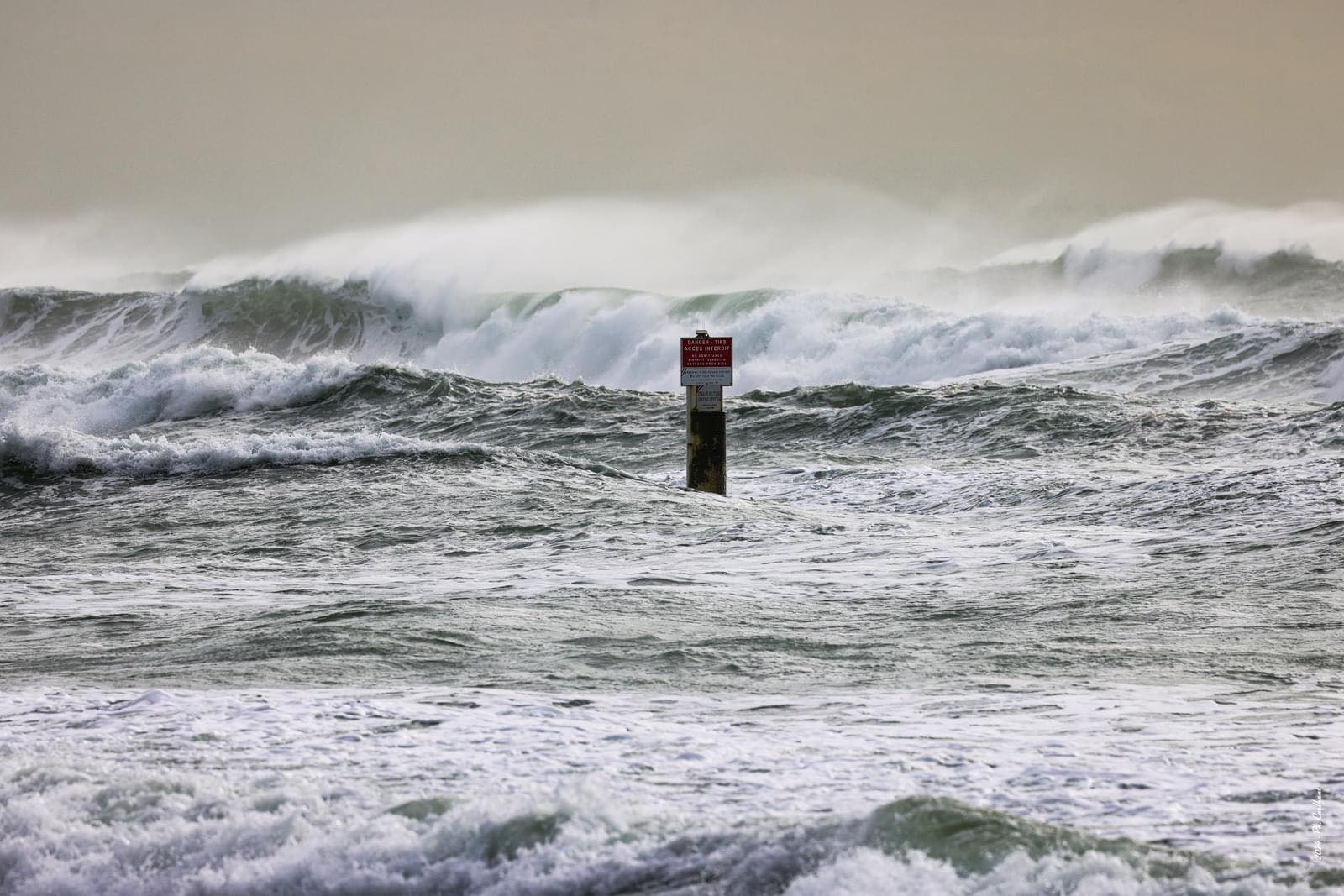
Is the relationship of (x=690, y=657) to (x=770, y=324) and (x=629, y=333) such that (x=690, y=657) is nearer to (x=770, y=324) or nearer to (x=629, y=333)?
(x=770, y=324)

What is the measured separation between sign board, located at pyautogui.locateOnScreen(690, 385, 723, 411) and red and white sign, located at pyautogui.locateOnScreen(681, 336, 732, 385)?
4 centimetres

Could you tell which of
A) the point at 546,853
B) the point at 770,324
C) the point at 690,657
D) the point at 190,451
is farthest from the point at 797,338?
the point at 546,853

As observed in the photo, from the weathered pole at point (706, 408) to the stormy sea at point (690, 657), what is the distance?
1.55ft

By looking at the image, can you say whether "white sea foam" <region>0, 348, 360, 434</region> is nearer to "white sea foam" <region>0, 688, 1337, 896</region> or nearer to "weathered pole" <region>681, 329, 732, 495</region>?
"weathered pole" <region>681, 329, 732, 495</region>

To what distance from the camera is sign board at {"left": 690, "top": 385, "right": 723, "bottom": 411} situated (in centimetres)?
1231

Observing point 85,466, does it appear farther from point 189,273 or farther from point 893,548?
point 189,273

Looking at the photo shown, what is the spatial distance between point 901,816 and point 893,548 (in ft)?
17.1

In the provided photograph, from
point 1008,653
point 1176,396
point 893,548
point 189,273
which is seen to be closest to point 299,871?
point 1008,653

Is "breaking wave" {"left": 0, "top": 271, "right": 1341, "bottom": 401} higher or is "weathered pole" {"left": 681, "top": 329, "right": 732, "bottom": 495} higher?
"breaking wave" {"left": 0, "top": 271, "right": 1341, "bottom": 401}

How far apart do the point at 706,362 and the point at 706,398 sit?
1.09 ft

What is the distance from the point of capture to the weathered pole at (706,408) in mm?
11914

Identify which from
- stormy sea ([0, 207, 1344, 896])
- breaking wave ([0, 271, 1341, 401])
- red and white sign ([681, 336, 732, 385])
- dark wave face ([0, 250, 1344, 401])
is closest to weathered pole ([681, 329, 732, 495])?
red and white sign ([681, 336, 732, 385])

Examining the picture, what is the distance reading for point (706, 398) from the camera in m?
12.3

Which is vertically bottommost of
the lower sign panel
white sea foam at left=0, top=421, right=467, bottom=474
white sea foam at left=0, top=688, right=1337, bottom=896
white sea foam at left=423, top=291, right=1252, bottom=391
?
white sea foam at left=0, top=688, right=1337, bottom=896
